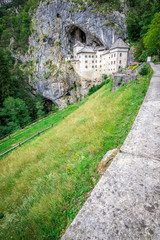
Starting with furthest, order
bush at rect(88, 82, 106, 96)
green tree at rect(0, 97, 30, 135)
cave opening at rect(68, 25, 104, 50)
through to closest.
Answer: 1. cave opening at rect(68, 25, 104, 50)
2. bush at rect(88, 82, 106, 96)
3. green tree at rect(0, 97, 30, 135)

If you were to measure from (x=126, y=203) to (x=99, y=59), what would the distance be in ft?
137

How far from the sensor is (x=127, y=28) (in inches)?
1336

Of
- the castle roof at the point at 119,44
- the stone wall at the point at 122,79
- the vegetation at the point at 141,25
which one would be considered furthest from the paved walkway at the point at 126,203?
the castle roof at the point at 119,44

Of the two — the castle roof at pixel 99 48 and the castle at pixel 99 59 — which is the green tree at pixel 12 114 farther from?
the castle roof at pixel 99 48

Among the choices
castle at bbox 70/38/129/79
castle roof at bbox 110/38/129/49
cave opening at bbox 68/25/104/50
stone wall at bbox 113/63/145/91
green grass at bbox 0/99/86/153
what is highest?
cave opening at bbox 68/25/104/50

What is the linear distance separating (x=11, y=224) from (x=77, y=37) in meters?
51.0

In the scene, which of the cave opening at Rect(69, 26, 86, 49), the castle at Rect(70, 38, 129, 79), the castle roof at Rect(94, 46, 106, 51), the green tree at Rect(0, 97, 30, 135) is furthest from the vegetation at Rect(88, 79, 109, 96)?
the green tree at Rect(0, 97, 30, 135)

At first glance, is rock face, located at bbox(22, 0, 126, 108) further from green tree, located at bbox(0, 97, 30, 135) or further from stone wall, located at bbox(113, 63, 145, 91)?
stone wall, located at bbox(113, 63, 145, 91)

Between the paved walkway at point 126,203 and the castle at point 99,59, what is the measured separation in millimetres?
35444

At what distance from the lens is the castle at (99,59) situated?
103ft

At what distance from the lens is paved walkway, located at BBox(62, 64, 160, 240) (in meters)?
1.30

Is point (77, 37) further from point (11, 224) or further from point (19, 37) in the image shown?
point (11, 224)

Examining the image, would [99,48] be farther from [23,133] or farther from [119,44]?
[23,133]

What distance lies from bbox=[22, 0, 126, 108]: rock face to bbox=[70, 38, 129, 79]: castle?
215 centimetres
